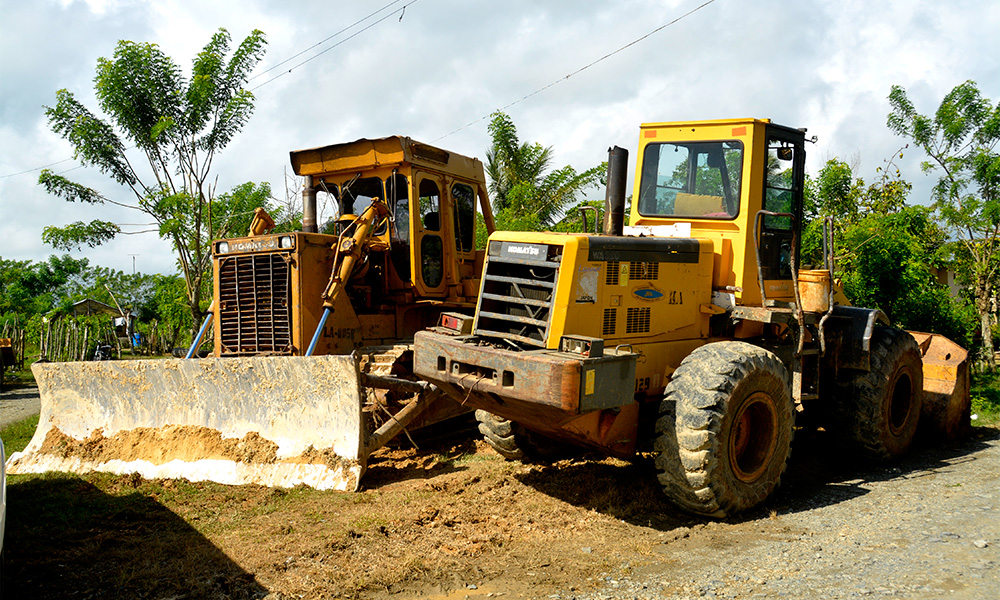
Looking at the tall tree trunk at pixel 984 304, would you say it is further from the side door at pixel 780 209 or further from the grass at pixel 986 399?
the side door at pixel 780 209

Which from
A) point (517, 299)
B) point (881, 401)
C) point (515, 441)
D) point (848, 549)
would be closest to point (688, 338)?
point (517, 299)

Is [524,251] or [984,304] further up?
[524,251]

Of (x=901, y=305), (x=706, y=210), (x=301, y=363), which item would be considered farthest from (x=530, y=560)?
(x=901, y=305)

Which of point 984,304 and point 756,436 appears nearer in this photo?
point 756,436

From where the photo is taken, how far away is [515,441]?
7125mm

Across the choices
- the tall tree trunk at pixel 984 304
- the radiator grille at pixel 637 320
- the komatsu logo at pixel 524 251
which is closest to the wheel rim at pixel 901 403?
the radiator grille at pixel 637 320

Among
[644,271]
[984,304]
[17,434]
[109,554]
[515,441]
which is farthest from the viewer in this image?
[984,304]

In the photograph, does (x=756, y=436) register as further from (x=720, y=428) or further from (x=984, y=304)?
(x=984, y=304)

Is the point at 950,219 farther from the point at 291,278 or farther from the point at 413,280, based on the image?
the point at 291,278

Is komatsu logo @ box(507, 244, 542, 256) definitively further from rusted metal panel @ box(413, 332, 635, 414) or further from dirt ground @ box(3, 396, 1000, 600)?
dirt ground @ box(3, 396, 1000, 600)

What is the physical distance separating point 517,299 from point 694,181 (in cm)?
224

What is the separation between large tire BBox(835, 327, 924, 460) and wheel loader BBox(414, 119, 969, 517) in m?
0.02

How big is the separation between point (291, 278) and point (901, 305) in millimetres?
9484

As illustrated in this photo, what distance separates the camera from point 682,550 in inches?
199
